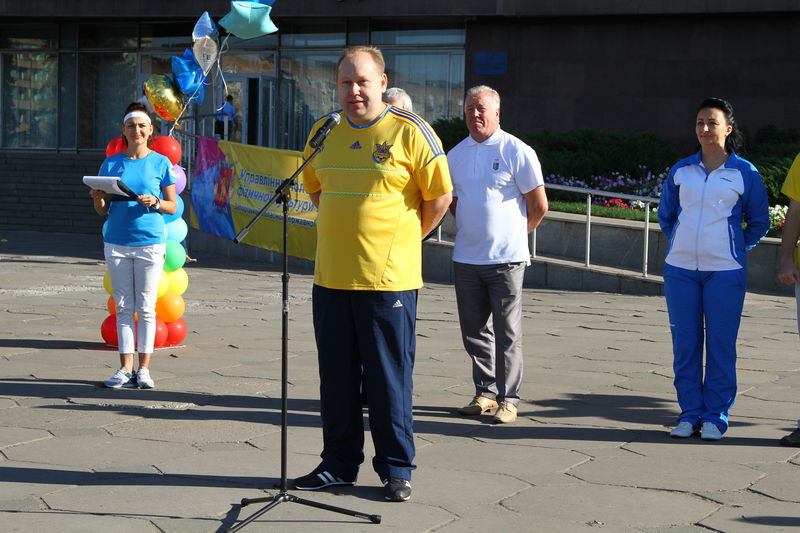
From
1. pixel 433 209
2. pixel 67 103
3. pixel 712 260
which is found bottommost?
pixel 712 260

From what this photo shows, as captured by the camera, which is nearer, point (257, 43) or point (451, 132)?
point (451, 132)

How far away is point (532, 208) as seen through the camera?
6.57 meters

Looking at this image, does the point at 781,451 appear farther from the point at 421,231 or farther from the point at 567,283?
the point at 567,283

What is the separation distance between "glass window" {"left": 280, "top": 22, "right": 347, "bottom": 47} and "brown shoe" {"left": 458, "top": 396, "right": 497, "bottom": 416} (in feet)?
66.6

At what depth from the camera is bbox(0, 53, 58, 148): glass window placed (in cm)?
2956

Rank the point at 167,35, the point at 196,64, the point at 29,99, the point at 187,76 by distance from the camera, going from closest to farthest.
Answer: the point at 187,76 < the point at 196,64 < the point at 167,35 < the point at 29,99

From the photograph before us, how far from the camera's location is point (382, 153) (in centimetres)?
478

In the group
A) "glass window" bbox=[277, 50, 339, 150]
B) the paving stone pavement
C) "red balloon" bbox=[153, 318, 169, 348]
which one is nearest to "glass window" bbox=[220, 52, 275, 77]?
"glass window" bbox=[277, 50, 339, 150]

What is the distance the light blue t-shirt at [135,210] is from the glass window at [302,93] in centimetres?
1885

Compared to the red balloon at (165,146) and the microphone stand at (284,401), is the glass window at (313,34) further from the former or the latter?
the microphone stand at (284,401)

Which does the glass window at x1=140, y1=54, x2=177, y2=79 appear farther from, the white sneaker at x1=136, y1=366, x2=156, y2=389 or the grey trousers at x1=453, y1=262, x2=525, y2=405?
the grey trousers at x1=453, y1=262, x2=525, y2=405

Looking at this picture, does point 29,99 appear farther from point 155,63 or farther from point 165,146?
point 165,146

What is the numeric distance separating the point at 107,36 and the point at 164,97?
59.6ft

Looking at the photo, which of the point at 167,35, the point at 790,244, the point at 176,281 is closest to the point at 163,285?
the point at 176,281
